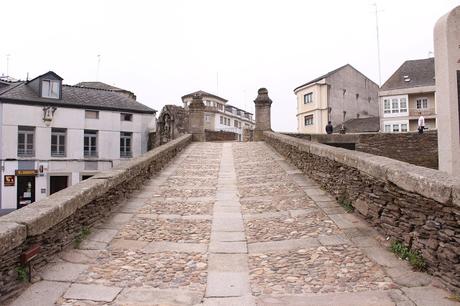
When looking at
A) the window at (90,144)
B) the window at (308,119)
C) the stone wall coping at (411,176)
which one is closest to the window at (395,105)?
the window at (308,119)

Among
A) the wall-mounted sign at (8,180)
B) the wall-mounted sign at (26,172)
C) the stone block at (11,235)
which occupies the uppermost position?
the wall-mounted sign at (26,172)

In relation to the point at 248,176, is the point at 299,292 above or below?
below

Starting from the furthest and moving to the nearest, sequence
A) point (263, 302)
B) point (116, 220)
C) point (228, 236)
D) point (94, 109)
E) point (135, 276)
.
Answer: point (94, 109) → point (116, 220) → point (228, 236) → point (135, 276) → point (263, 302)

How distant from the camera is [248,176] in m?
9.97

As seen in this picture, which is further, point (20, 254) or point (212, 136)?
point (212, 136)

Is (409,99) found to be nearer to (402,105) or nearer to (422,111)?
(402,105)

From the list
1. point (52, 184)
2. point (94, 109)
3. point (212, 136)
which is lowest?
point (52, 184)

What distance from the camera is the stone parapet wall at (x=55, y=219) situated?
328cm

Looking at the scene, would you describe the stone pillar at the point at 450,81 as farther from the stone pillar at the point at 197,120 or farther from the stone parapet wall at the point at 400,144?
the stone pillar at the point at 197,120

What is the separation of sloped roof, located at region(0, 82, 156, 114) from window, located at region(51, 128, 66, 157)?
2.19 meters

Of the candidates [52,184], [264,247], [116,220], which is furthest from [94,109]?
[264,247]

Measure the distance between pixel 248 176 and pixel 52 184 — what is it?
71.3 feet

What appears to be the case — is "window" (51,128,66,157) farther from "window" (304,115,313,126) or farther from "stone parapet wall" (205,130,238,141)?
"window" (304,115,313,126)

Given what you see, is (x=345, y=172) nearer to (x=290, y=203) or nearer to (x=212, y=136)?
(x=290, y=203)
